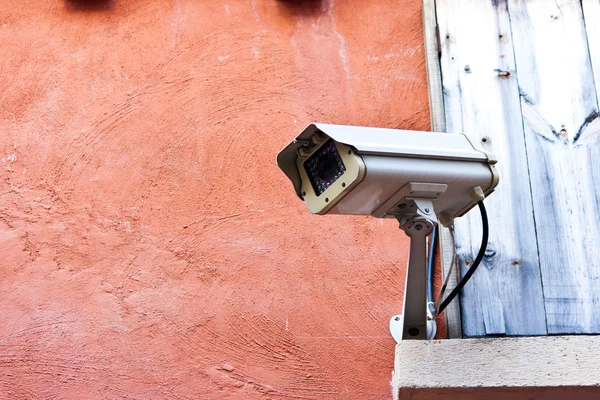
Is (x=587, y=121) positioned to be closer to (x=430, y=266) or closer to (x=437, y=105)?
(x=437, y=105)

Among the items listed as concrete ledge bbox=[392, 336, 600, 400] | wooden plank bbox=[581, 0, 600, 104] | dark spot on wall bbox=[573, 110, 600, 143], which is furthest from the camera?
wooden plank bbox=[581, 0, 600, 104]

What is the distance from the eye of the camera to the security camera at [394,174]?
6.48 ft

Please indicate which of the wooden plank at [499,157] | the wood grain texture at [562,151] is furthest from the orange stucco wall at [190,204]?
the wood grain texture at [562,151]

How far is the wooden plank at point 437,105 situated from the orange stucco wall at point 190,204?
0.09 meters

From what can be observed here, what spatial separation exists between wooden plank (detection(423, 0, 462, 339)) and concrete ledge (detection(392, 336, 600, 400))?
5.3 inches

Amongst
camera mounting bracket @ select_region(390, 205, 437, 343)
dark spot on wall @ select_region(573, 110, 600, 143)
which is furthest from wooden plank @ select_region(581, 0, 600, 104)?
camera mounting bracket @ select_region(390, 205, 437, 343)

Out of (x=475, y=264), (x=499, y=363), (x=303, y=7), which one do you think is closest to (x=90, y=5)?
(x=303, y=7)

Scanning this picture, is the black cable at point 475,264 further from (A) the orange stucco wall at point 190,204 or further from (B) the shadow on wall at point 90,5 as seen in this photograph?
(B) the shadow on wall at point 90,5

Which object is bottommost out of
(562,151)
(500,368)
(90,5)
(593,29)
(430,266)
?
(500,368)

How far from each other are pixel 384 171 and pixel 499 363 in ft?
2.13

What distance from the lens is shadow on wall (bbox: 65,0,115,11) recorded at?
2.95 metres

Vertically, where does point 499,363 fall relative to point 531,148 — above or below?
below

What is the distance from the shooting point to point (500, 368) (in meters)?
2.21

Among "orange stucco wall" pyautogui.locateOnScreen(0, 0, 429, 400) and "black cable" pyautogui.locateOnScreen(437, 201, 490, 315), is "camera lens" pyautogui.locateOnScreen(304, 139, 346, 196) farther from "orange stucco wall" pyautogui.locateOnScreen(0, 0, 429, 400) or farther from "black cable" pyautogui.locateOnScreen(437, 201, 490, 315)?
"orange stucco wall" pyautogui.locateOnScreen(0, 0, 429, 400)
